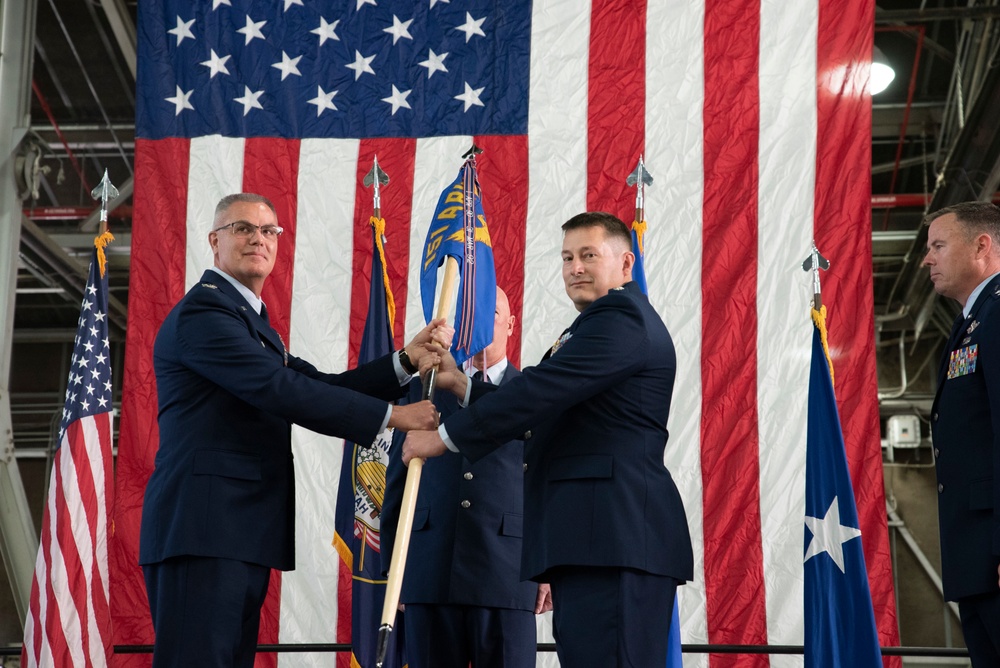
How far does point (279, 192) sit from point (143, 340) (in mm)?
927

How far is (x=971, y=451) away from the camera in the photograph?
9.92ft

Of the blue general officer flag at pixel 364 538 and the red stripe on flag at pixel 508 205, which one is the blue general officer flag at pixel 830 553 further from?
the red stripe on flag at pixel 508 205

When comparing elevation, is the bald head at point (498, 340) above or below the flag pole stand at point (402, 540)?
above

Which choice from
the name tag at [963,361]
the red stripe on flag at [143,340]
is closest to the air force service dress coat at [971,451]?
the name tag at [963,361]

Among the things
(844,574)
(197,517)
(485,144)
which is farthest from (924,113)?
(197,517)

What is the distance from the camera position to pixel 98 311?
187 inches

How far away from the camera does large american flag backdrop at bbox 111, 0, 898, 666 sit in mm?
4859

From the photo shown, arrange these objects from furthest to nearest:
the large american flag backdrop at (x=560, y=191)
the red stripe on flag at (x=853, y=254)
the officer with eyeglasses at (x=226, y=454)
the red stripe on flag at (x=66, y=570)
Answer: the large american flag backdrop at (x=560, y=191) < the red stripe on flag at (x=853, y=254) < the red stripe on flag at (x=66, y=570) < the officer with eyeglasses at (x=226, y=454)

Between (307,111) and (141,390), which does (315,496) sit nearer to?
(141,390)

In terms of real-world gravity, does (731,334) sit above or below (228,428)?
above

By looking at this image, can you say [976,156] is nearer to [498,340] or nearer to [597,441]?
[498,340]

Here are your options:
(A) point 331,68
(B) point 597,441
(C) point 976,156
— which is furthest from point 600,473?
(C) point 976,156

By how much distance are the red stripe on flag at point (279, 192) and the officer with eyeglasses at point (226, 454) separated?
192 centimetres

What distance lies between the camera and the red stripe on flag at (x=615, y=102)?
5195mm
